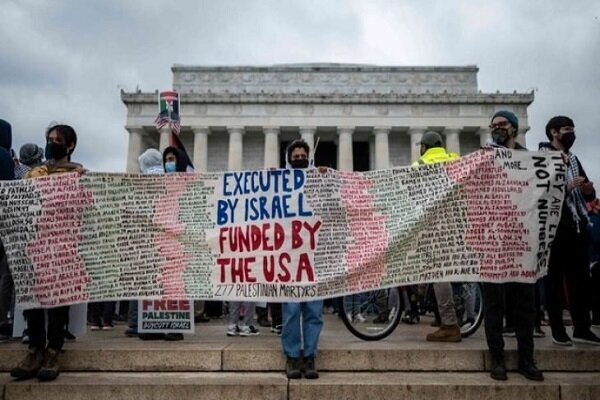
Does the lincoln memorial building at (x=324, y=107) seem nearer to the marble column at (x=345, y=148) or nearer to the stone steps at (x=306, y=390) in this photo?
the marble column at (x=345, y=148)

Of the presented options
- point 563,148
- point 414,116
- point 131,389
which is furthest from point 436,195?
point 414,116

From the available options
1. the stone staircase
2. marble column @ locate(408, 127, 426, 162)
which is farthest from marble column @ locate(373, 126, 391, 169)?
the stone staircase

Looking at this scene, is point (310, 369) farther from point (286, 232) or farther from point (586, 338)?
point (586, 338)

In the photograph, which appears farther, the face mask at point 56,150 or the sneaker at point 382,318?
the sneaker at point 382,318

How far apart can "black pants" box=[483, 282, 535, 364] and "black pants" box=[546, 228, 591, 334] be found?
44.0 inches

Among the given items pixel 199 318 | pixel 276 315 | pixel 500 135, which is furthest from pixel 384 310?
pixel 199 318

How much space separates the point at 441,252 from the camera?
4.61m

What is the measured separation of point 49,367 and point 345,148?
36.6 metres

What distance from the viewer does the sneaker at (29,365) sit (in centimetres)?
408

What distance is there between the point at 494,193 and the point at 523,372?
1.72 meters

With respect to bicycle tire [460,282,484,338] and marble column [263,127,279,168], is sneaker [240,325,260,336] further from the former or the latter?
marble column [263,127,279,168]

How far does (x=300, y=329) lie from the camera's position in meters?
4.38

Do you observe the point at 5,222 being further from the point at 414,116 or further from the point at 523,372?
the point at 414,116

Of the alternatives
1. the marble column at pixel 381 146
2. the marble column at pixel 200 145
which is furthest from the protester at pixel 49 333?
the marble column at pixel 381 146
